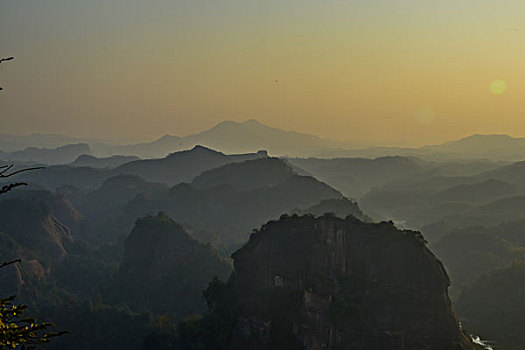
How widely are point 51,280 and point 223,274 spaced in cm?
4858

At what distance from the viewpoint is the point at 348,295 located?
63.0m

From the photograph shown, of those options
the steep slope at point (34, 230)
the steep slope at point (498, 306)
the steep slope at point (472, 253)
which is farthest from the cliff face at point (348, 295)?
the steep slope at point (34, 230)

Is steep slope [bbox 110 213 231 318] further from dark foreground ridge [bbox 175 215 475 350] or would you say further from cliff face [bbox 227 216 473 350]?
cliff face [bbox 227 216 473 350]

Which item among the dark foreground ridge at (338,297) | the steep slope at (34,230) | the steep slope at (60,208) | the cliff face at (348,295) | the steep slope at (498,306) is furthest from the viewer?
the steep slope at (60,208)

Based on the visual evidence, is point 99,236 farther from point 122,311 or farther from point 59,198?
point 122,311

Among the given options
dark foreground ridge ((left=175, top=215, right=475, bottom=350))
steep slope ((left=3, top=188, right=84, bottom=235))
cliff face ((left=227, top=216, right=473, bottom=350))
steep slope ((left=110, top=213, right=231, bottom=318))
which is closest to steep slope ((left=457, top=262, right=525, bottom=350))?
dark foreground ridge ((left=175, top=215, right=475, bottom=350))

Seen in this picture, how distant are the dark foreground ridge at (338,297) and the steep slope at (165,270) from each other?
3336 centimetres

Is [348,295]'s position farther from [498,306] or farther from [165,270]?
[165,270]

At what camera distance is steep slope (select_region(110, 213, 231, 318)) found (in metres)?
105

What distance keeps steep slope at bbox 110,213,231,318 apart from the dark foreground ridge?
3336cm

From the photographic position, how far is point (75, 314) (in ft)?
291

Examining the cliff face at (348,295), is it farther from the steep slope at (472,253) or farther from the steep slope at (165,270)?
the steep slope at (472,253)

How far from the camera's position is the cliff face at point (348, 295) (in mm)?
60094

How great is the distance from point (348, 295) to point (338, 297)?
2.11 meters
